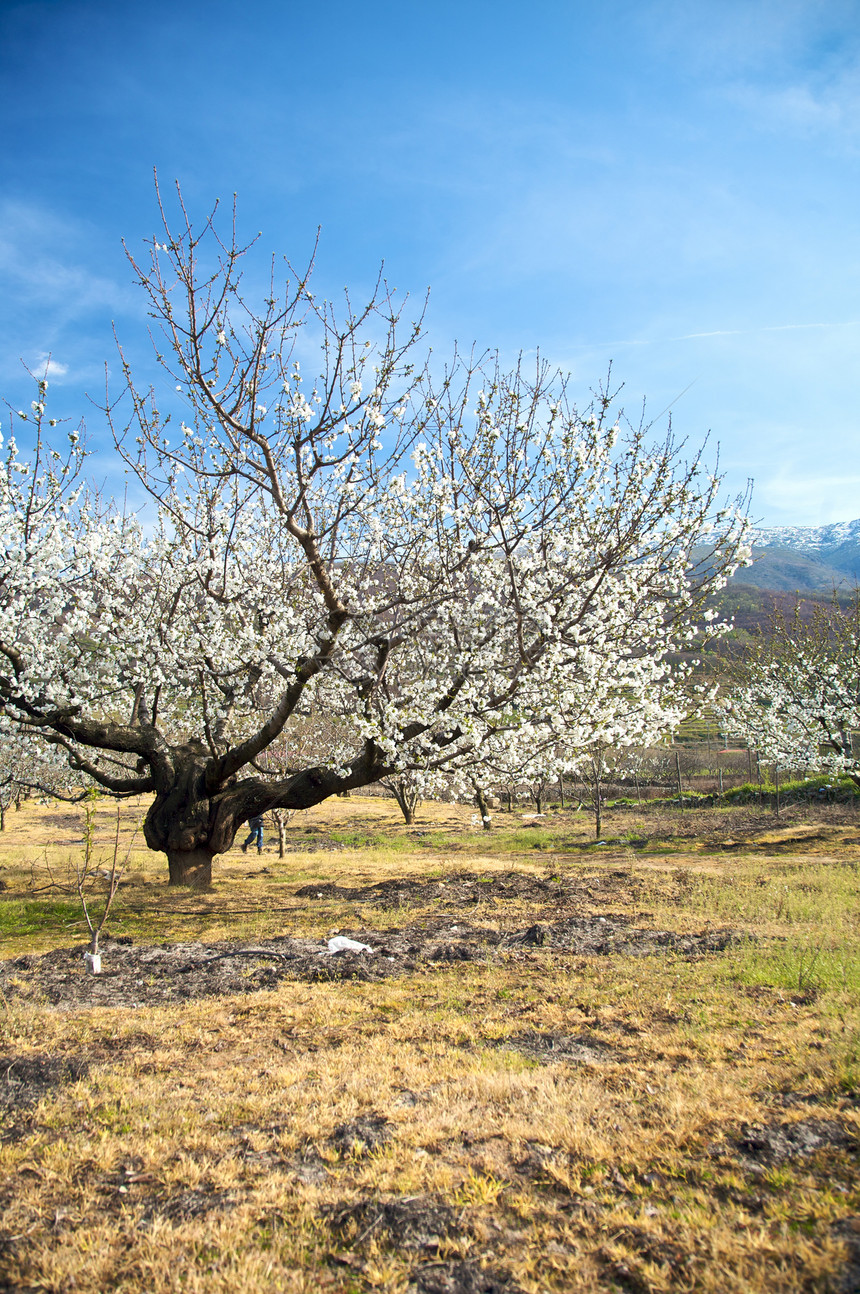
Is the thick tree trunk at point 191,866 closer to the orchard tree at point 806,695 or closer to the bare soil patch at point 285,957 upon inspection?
the bare soil patch at point 285,957

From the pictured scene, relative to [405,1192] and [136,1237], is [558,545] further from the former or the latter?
[136,1237]

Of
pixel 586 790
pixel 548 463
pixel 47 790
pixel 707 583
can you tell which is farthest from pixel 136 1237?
pixel 586 790

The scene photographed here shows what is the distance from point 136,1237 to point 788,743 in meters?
26.5

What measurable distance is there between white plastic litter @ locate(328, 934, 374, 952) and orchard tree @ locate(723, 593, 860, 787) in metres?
16.4

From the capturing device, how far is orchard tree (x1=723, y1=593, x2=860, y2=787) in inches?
920

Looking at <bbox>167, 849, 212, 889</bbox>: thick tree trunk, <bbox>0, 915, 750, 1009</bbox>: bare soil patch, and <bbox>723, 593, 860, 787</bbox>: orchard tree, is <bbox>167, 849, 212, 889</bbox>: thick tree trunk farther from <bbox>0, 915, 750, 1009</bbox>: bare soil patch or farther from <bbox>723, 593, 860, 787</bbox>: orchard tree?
<bbox>723, 593, 860, 787</bbox>: orchard tree

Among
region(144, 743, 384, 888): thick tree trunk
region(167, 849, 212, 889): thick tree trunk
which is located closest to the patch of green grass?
region(167, 849, 212, 889): thick tree trunk

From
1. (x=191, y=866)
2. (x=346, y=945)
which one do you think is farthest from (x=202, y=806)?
(x=346, y=945)

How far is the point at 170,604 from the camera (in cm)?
1475

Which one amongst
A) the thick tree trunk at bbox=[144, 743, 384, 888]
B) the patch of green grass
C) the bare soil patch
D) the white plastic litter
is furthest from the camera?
the thick tree trunk at bbox=[144, 743, 384, 888]

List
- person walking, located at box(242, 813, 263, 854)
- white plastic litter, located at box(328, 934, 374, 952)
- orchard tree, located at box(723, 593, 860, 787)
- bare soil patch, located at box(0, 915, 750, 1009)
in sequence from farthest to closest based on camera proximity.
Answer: orchard tree, located at box(723, 593, 860, 787)
person walking, located at box(242, 813, 263, 854)
white plastic litter, located at box(328, 934, 374, 952)
bare soil patch, located at box(0, 915, 750, 1009)

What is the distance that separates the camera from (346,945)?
986 cm

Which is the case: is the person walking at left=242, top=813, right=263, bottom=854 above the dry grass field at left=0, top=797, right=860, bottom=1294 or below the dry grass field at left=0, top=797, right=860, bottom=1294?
below

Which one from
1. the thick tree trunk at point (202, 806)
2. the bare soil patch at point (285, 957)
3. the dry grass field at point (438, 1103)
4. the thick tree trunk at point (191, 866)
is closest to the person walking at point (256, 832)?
the thick tree trunk at point (191, 866)
